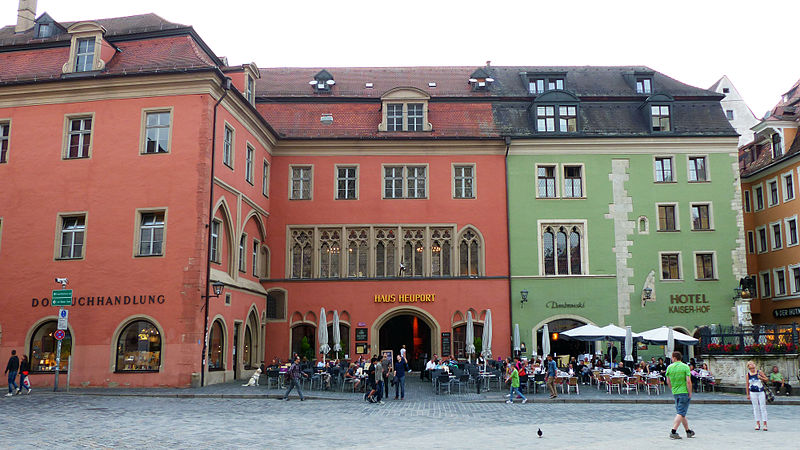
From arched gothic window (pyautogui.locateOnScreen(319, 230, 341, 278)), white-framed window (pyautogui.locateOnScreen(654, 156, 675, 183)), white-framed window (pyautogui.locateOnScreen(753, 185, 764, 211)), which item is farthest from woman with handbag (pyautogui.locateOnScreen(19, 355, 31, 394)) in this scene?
white-framed window (pyautogui.locateOnScreen(753, 185, 764, 211))

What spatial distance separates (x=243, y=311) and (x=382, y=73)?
667 inches

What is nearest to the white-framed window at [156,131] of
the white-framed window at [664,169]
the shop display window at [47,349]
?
the shop display window at [47,349]

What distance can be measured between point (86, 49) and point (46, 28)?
382cm

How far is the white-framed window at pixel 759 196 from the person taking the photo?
4072 centimetres

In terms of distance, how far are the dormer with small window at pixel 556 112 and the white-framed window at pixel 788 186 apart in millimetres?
12378

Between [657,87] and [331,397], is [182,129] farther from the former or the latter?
[657,87]

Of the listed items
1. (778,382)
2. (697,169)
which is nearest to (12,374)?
(778,382)

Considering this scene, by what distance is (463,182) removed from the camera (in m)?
34.6

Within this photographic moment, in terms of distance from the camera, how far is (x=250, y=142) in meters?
31.1

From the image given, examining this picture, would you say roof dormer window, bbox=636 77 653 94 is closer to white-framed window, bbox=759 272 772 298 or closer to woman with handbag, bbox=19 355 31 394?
white-framed window, bbox=759 272 772 298

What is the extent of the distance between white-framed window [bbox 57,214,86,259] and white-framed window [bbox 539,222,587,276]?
19.7 metres

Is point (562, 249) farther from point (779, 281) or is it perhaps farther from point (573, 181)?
point (779, 281)

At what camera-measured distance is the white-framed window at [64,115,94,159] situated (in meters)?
27.1

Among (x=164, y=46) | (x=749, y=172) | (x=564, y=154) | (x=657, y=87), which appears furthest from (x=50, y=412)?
(x=749, y=172)
